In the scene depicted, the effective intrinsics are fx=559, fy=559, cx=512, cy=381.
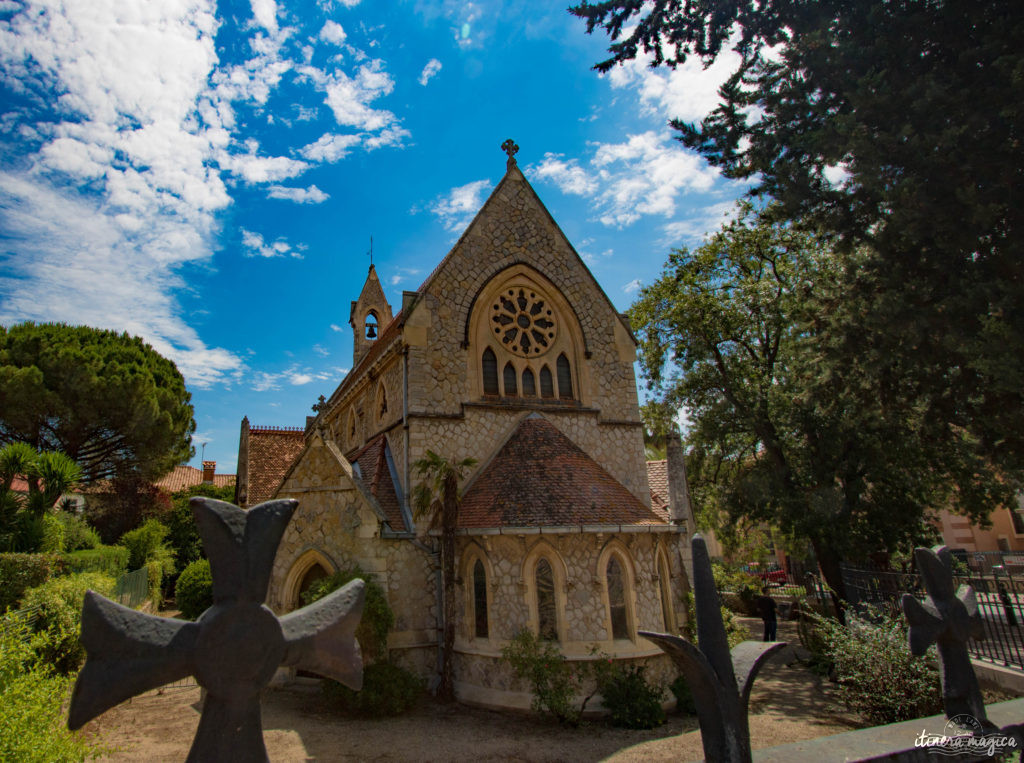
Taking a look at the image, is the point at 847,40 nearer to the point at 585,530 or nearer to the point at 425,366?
the point at 585,530

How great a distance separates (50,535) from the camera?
1397 cm

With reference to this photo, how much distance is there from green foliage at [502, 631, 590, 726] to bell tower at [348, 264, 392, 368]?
64.4 ft

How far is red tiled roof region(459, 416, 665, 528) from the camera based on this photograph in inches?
454

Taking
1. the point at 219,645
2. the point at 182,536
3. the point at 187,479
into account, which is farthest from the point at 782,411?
the point at 187,479

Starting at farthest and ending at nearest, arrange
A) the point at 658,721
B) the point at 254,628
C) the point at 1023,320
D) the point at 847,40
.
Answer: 1. the point at 658,721
2. the point at 847,40
3. the point at 1023,320
4. the point at 254,628

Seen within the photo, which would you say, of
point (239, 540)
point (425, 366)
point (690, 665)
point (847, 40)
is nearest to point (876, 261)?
point (847, 40)

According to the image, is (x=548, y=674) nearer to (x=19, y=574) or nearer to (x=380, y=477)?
(x=380, y=477)

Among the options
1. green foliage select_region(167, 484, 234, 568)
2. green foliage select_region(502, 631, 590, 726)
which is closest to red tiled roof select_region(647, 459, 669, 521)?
green foliage select_region(502, 631, 590, 726)

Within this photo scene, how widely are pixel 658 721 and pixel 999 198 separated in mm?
10199

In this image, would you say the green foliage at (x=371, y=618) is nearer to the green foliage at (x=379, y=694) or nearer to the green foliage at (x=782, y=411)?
the green foliage at (x=379, y=694)

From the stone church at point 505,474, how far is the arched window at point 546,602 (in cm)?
3

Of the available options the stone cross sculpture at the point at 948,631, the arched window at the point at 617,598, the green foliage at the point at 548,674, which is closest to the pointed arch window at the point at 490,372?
the arched window at the point at 617,598

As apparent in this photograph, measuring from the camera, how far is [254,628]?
2.75 m

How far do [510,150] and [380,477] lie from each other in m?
9.99
